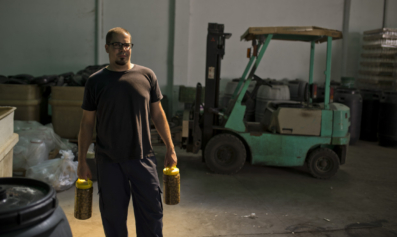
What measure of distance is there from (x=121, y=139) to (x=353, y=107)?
21.4ft

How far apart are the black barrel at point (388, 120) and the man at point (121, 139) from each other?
21.8 ft

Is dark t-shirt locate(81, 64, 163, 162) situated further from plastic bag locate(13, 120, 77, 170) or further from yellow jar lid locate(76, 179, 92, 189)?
plastic bag locate(13, 120, 77, 170)

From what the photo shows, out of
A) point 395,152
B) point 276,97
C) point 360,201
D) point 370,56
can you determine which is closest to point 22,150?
point 360,201

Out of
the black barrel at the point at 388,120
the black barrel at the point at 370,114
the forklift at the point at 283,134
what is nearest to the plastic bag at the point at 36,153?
the forklift at the point at 283,134

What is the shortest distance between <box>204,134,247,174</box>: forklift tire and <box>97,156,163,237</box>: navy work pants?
2.80m

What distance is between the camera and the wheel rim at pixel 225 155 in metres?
5.09

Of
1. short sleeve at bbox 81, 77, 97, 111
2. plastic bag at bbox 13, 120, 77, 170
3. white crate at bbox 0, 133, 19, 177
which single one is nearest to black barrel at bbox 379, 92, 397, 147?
plastic bag at bbox 13, 120, 77, 170

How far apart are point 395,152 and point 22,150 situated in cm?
678

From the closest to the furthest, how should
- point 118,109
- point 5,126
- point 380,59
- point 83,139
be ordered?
point 118,109
point 83,139
point 5,126
point 380,59

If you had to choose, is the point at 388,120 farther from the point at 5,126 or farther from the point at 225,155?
the point at 5,126

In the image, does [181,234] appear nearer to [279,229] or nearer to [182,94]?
[279,229]

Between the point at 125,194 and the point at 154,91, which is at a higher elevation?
the point at 154,91

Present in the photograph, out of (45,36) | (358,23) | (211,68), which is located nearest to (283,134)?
(211,68)

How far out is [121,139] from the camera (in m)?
2.25
